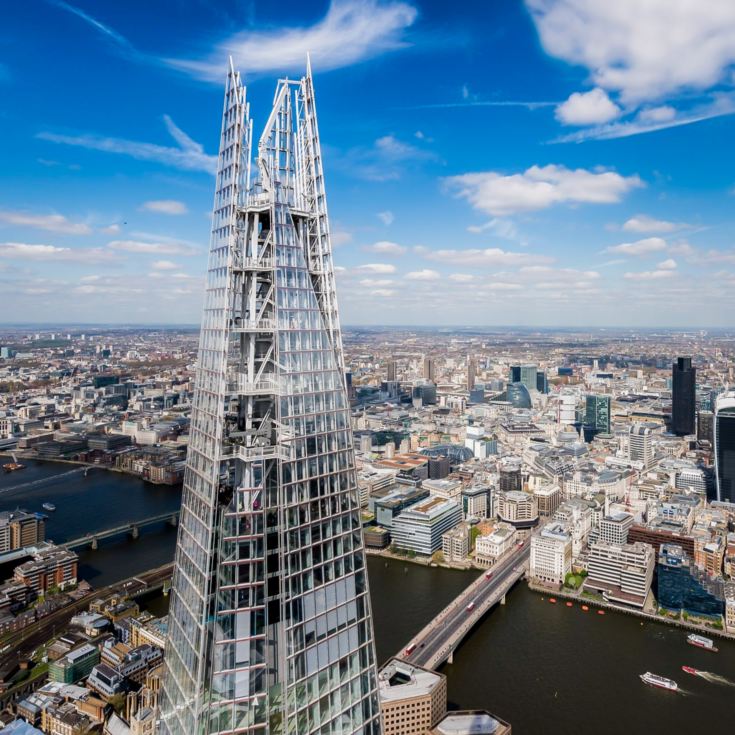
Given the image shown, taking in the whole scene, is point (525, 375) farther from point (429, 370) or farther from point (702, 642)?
point (702, 642)

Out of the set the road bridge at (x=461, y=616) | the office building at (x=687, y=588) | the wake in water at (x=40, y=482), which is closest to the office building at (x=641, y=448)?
the road bridge at (x=461, y=616)

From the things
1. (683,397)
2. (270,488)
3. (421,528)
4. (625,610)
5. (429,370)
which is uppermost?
(270,488)

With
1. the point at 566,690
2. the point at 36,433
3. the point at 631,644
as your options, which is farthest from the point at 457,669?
the point at 36,433

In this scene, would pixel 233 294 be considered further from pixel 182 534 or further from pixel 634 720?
pixel 634 720

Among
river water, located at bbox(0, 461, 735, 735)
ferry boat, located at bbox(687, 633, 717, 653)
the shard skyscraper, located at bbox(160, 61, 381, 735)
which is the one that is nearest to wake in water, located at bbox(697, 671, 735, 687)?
river water, located at bbox(0, 461, 735, 735)

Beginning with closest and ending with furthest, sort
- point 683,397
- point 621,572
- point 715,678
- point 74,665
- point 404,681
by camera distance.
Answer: point 404,681 < point 74,665 < point 715,678 < point 621,572 < point 683,397

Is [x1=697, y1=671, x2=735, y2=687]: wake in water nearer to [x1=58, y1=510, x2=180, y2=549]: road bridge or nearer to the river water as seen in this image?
the river water

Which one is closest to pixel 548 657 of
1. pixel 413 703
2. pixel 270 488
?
pixel 413 703
